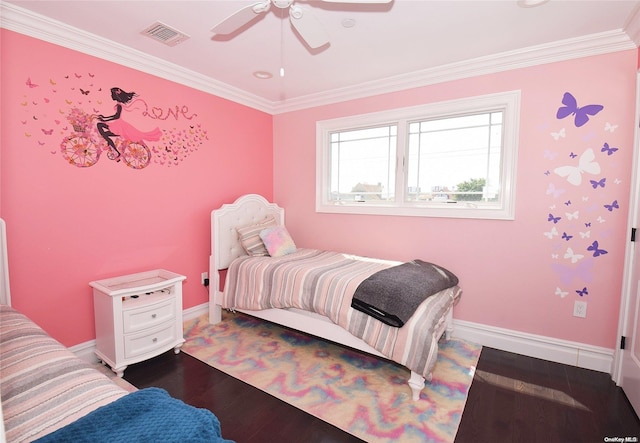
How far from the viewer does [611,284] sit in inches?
92.7

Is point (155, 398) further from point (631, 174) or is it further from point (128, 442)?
point (631, 174)

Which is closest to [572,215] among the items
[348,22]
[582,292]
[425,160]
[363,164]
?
[582,292]

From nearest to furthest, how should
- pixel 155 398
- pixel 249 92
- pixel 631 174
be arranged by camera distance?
pixel 155 398 < pixel 631 174 < pixel 249 92

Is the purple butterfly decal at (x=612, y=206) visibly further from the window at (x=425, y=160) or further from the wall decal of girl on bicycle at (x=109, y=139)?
the wall decal of girl on bicycle at (x=109, y=139)

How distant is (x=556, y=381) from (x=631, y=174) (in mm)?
1578

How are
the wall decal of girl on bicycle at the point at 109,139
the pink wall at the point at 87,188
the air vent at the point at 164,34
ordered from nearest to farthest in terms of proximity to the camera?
the pink wall at the point at 87,188, the air vent at the point at 164,34, the wall decal of girl on bicycle at the point at 109,139

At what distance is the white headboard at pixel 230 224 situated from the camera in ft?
10.4

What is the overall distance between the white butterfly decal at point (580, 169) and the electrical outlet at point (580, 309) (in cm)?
94

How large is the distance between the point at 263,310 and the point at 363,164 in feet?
Result: 6.41

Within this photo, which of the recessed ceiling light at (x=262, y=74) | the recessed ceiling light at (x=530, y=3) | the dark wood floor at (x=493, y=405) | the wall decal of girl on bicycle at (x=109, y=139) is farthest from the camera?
the recessed ceiling light at (x=262, y=74)

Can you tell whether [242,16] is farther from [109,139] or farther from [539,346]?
[539,346]

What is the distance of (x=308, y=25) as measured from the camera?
170 centimetres

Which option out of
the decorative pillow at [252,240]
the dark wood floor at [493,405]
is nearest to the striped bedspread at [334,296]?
the decorative pillow at [252,240]

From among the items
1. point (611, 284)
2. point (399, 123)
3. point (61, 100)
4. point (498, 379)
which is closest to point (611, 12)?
point (399, 123)
